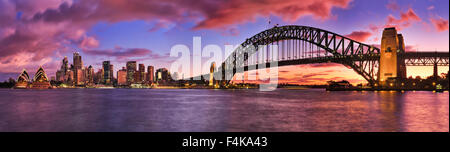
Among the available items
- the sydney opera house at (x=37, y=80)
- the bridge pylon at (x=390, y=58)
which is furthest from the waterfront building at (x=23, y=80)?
the bridge pylon at (x=390, y=58)

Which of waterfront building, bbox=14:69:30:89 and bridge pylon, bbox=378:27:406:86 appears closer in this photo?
bridge pylon, bbox=378:27:406:86

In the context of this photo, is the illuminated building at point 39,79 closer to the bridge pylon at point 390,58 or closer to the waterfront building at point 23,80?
the waterfront building at point 23,80

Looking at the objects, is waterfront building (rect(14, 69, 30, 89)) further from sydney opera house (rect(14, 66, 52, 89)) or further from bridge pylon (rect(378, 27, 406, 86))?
bridge pylon (rect(378, 27, 406, 86))

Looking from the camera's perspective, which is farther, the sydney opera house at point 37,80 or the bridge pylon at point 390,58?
the sydney opera house at point 37,80

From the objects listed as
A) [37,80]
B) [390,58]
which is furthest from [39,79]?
[390,58]

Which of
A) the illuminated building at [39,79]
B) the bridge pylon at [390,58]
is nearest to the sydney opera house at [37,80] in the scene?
the illuminated building at [39,79]

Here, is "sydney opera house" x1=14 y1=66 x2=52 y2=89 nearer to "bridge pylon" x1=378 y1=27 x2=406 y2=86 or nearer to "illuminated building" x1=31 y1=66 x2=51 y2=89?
"illuminated building" x1=31 y1=66 x2=51 y2=89

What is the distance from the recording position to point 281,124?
1708 centimetres

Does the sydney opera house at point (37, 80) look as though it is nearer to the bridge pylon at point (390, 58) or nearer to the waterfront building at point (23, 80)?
the waterfront building at point (23, 80)

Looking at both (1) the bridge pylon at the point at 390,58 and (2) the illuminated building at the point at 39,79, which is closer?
(1) the bridge pylon at the point at 390,58

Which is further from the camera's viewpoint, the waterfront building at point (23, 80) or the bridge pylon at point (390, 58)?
the waterfront building at point (23, 80)

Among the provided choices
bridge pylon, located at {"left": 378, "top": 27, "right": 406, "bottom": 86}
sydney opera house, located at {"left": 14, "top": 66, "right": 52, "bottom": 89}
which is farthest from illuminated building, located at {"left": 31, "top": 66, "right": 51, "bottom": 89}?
bridge pylon, located at {"left": 378, "top": 27, "right": 406, "bottom": 86}

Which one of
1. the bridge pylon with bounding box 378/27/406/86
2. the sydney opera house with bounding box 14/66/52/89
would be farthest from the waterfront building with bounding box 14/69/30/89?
the bridge pylon with bounding box 378/27/406/86

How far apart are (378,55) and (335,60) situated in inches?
331
